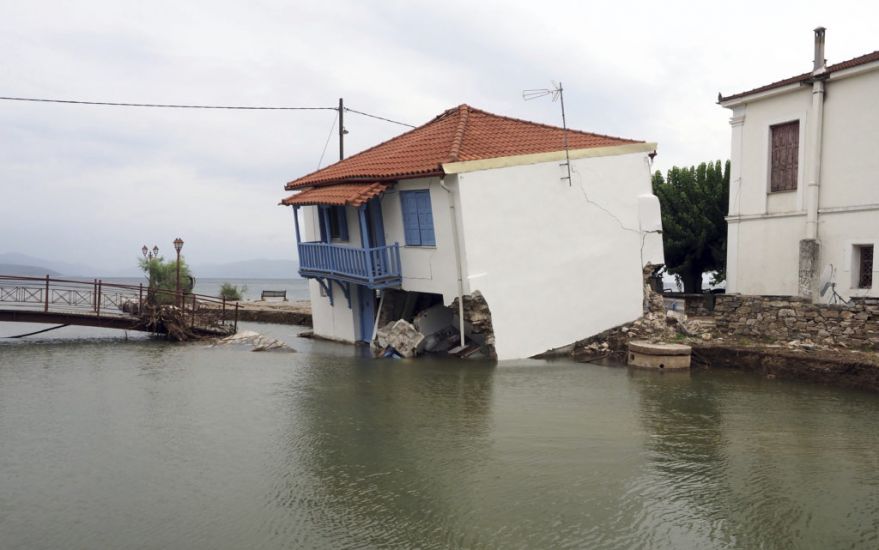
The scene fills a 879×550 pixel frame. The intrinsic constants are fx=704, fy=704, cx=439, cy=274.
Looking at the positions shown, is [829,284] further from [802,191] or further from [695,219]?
[695,219]

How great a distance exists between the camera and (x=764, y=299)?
1619 centimetres

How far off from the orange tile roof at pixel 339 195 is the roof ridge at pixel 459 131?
6.68 ft

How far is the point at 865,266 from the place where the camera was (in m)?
16.0

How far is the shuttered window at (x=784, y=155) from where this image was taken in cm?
1734

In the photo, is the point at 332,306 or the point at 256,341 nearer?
the point at 256,341

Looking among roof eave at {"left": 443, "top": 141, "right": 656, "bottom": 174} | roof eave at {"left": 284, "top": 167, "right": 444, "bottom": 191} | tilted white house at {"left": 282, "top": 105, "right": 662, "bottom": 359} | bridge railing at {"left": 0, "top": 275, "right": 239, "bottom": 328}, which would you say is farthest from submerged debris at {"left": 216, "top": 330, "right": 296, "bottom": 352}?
roof eave at {"left": 443, "top": 141, "right": 656, "bottom": 174}

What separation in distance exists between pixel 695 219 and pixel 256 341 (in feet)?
49.0

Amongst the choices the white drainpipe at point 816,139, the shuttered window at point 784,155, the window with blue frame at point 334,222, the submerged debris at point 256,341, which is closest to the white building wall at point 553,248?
the shuttered window at point 784,155

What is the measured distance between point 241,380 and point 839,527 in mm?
10894

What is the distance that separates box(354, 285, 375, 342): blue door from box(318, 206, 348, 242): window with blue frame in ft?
5.20

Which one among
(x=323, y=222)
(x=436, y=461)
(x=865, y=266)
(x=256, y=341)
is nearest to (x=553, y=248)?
(x=323, y=222)

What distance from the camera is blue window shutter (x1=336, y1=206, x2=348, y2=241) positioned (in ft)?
64.5

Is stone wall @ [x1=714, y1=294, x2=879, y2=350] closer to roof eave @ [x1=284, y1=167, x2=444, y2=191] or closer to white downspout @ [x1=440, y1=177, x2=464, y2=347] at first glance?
white downspout @ [x1=440, y1=177, x2=464, y2=347]

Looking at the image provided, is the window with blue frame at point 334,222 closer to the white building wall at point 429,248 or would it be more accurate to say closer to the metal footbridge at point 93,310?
the white building wall at point 429,248
